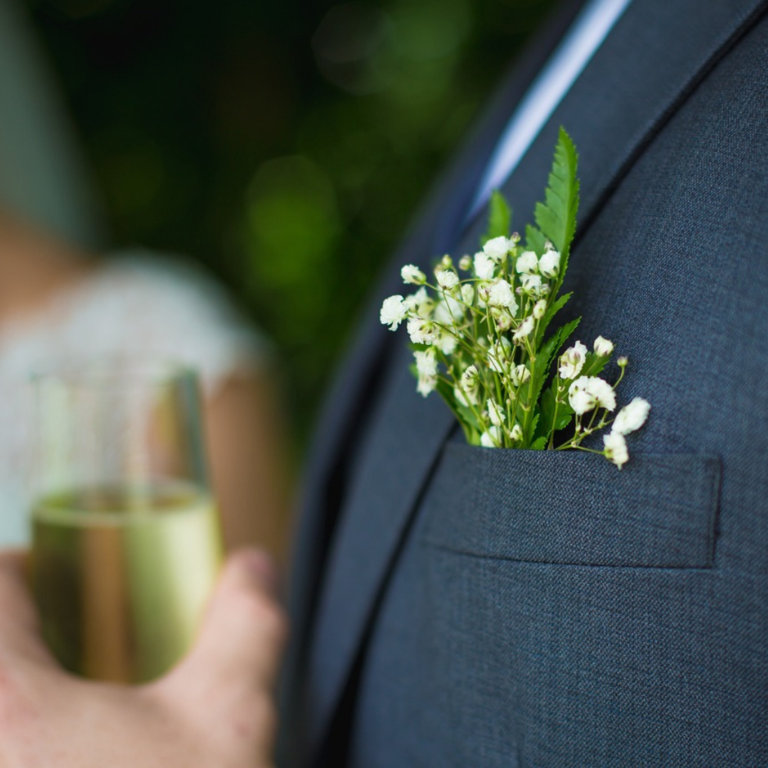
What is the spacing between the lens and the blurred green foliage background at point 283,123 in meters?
2.57

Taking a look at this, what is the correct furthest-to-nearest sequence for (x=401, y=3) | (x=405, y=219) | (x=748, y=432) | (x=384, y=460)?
1. (x=405, y=219)
2. (x=401, y=3)
3. (x=384, y=460)
4. (x=748, y=432)

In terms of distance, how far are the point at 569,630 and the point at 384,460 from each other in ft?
0.73

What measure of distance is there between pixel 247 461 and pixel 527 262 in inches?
57.4

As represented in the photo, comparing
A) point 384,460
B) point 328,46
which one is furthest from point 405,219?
point 384,460

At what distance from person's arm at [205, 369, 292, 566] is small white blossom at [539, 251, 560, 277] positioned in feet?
4.40

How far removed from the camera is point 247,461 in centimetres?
186

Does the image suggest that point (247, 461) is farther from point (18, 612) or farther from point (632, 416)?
point (632, 416)

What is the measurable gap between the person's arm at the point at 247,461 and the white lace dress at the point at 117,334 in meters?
0.06

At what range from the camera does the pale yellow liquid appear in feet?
2.22

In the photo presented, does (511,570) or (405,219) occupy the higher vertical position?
(511,570)

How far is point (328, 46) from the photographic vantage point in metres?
2.69

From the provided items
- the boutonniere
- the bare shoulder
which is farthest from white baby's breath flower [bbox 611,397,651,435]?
the bare shoulder

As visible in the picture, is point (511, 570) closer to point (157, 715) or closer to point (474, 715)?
point (474, 715)

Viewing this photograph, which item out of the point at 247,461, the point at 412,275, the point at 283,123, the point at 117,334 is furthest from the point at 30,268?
the point at 412,275
